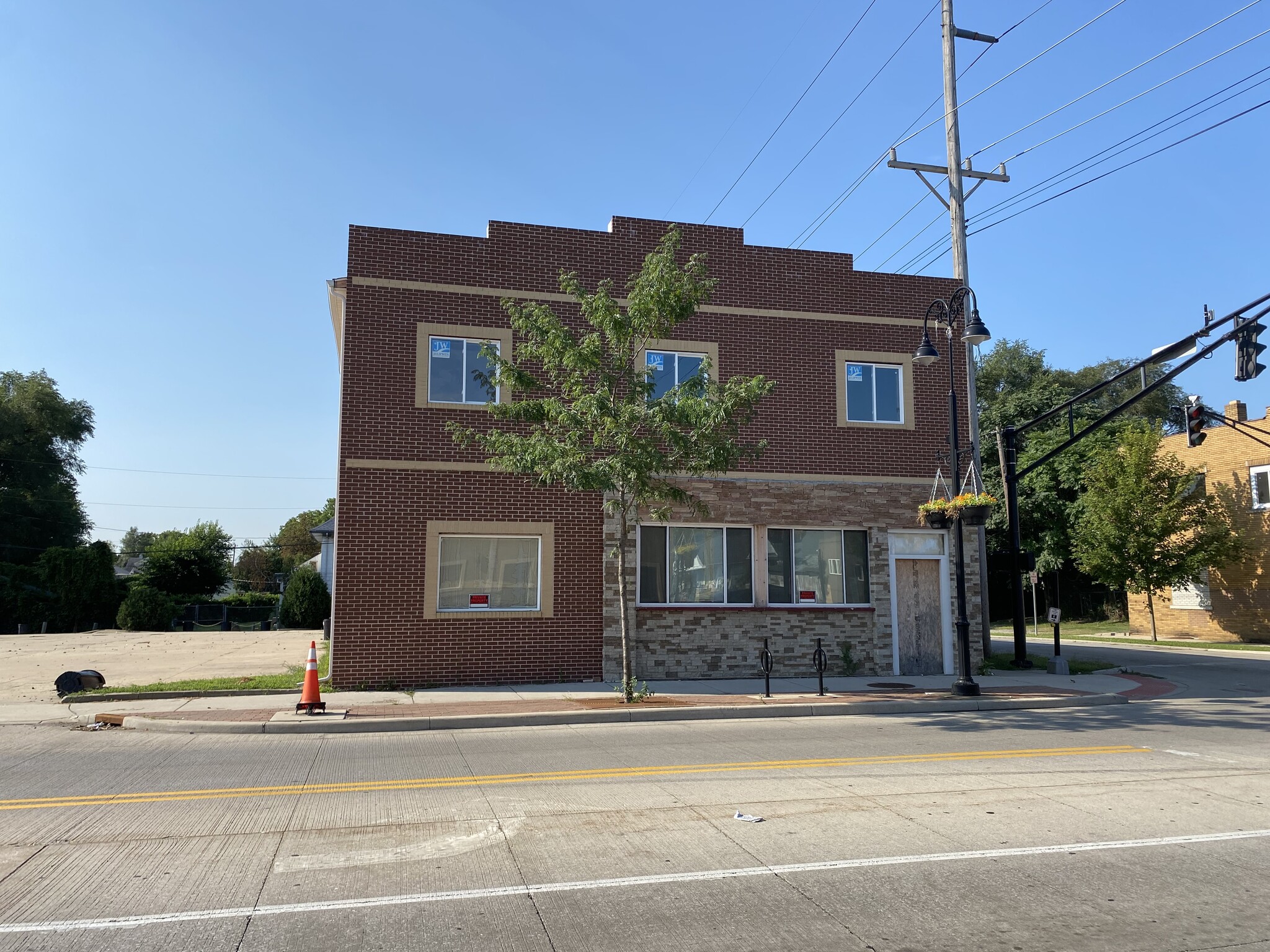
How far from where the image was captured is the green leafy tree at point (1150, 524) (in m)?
31.0

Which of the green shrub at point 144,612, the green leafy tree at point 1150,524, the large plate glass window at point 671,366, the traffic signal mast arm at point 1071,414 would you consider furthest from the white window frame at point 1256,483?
the green shrub at point 144,612

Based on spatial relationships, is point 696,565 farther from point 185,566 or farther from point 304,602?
point 185,566

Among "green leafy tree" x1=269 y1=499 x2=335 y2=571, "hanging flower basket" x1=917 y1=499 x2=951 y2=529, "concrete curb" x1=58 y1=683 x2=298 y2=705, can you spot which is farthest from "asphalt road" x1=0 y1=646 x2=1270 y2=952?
"green leafy tree" x1=269 y1=499 x2=335 y2=571

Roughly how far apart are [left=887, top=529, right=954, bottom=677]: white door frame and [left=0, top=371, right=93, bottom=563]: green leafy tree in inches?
1859

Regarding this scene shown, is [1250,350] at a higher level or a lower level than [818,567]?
higher

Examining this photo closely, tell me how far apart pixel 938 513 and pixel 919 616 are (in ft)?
10.5

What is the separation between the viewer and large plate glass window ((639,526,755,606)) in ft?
57.6

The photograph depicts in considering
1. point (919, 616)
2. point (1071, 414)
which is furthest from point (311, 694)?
point (1071, 414)

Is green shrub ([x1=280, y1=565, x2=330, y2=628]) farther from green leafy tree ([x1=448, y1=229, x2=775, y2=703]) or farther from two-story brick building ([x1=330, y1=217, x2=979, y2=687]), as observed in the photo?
green leafy tree ([x1=448, y1=229, x2=775, y2=703])

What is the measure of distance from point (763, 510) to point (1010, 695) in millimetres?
5509

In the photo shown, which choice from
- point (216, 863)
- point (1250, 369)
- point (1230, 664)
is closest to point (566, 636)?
point (216, 863)

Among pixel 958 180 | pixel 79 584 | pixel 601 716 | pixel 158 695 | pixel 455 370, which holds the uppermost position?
pixel 958 180

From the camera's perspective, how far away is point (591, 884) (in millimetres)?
5422

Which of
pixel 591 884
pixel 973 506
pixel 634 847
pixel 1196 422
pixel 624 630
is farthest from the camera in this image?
pixel 1196 422
